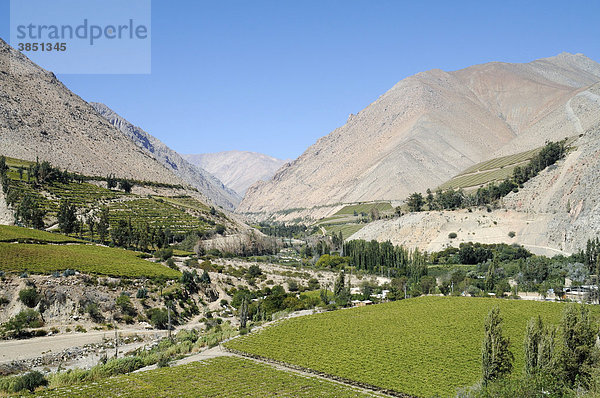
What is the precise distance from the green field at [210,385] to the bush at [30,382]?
2.31m

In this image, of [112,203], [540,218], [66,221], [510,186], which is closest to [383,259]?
[540,218]

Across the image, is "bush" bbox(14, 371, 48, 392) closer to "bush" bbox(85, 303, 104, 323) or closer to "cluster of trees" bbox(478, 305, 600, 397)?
"bush" bbox(85, 303, 104, 323)

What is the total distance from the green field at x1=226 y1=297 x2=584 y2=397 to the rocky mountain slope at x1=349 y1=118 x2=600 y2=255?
44.1 m

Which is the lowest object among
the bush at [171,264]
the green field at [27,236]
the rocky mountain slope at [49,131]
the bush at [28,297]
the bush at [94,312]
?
the bush at [94,312]

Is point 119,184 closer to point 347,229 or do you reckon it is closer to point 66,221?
point 66,221

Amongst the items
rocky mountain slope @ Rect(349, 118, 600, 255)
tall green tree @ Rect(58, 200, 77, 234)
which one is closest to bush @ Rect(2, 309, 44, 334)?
tall green tree @ Rect(58, 200, 77, 234)

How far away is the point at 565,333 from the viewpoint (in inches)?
1367

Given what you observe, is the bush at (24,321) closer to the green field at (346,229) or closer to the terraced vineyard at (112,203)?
the terraced vineyard at (112,203)

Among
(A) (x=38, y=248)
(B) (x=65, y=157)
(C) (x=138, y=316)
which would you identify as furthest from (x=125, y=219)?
(B) (x=65, y=157)

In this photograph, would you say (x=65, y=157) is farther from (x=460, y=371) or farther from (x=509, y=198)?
(x=460, y=371)

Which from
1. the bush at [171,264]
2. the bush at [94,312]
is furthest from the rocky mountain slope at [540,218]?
the bush at [94,312]

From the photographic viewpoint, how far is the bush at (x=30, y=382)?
35.7 meters

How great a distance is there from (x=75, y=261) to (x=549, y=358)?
5885 cm

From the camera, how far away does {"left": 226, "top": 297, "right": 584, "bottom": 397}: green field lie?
1518 inches
